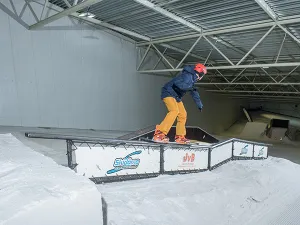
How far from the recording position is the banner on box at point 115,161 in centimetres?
328

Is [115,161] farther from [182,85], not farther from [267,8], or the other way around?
[267,8]

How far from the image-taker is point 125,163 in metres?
3.79

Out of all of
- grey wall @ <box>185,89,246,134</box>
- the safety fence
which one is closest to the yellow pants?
the safety fence

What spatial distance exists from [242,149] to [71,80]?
6448 millimetres

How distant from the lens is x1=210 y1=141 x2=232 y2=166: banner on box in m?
5.79

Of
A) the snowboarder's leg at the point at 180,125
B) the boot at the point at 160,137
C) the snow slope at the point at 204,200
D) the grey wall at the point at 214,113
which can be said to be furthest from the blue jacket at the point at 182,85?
the grey wall at the point at 214,113

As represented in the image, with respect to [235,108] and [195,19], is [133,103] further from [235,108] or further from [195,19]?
[235,108]

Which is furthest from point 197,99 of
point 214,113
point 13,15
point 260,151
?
point 214,113

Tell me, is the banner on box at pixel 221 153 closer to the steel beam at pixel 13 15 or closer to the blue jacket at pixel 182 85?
the blue jacket at pixel 182 85

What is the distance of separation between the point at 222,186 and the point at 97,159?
2617 millimetres

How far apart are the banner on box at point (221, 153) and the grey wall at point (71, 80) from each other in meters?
4.95

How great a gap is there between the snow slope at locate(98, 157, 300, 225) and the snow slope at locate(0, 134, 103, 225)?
1.02m

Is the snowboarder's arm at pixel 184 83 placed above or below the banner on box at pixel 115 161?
above

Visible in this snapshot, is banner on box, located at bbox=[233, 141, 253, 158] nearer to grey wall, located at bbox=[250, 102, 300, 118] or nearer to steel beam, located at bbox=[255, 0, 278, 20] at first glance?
steel beam, located at bbox=[255, 0, 278, 20]
